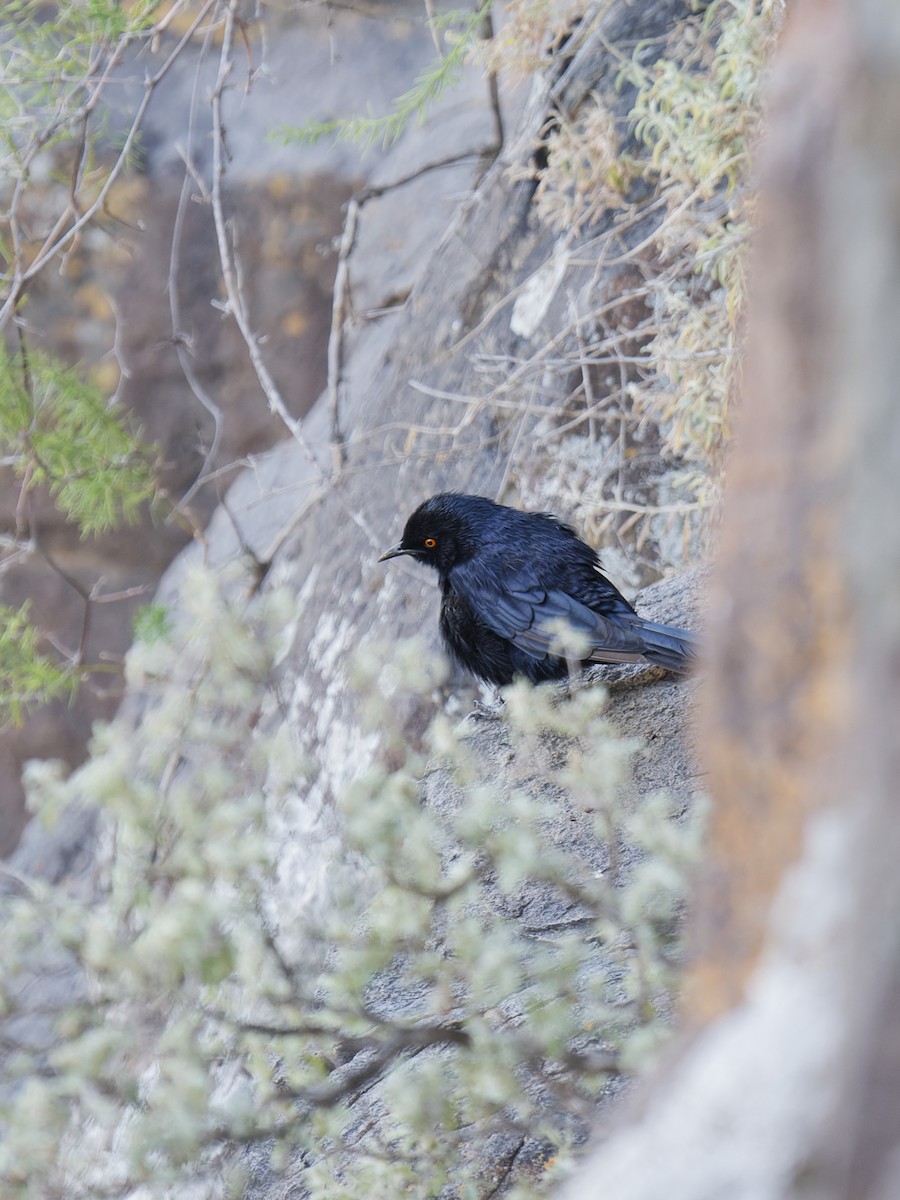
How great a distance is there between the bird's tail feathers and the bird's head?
92 centimetres

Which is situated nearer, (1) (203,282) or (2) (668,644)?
A: (2) (668,644)

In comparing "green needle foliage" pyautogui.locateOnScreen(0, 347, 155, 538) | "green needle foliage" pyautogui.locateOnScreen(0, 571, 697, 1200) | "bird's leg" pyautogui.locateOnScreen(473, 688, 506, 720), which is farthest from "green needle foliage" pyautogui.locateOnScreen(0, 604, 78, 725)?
"green needle foliage" pyautogui.locateOnScreen(0, 571, 697, 1200)

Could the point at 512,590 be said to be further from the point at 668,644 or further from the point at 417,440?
the point at 417,440

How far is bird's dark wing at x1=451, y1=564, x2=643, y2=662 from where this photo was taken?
365 cm

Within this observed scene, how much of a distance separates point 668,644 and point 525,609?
589 millimetres

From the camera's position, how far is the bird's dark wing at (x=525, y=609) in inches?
144

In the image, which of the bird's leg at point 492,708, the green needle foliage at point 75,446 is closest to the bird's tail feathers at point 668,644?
the bird's leg at point 492,708

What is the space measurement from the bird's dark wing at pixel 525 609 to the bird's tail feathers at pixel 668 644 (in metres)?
0.06

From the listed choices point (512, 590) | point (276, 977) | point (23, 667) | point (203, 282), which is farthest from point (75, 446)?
point (276, 977)

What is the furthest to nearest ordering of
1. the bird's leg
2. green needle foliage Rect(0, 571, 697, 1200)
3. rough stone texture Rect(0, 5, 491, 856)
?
rough stone texture Rect(0, 5, 491, 856), the bird's leg, green needle foliage Rect(0, 571, 697, 1200)

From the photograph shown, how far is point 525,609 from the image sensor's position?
12.8ft

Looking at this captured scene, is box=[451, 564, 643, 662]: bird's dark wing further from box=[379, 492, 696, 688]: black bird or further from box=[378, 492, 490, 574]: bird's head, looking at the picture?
box=[378, 492, 490, 574]: bird's head

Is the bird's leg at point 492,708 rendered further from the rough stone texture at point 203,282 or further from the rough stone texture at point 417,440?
the rough stone texture at point 203,282

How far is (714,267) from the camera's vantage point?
4426mm
